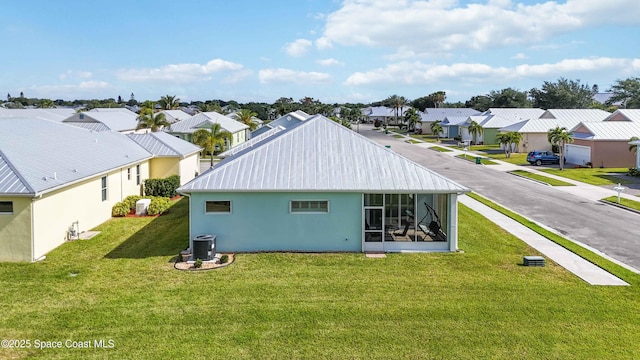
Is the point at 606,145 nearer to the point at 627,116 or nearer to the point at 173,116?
the point at 627,116

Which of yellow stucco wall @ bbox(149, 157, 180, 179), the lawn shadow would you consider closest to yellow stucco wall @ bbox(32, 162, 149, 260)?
the lawn shadow

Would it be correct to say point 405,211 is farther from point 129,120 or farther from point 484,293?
point 129,120

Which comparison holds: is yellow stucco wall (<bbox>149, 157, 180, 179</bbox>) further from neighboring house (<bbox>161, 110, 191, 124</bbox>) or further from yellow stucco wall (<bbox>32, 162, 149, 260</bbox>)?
neighboring house (<bbox>161, 110, 191, 124</bbox>)

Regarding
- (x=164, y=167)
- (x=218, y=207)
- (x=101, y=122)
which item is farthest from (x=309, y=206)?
(x=101, y=122)

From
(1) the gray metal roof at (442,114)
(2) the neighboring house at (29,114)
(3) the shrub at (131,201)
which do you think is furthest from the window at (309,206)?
(1) the gray metal roof at (442,114)

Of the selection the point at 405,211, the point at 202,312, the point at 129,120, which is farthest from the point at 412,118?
the point at 202,312
